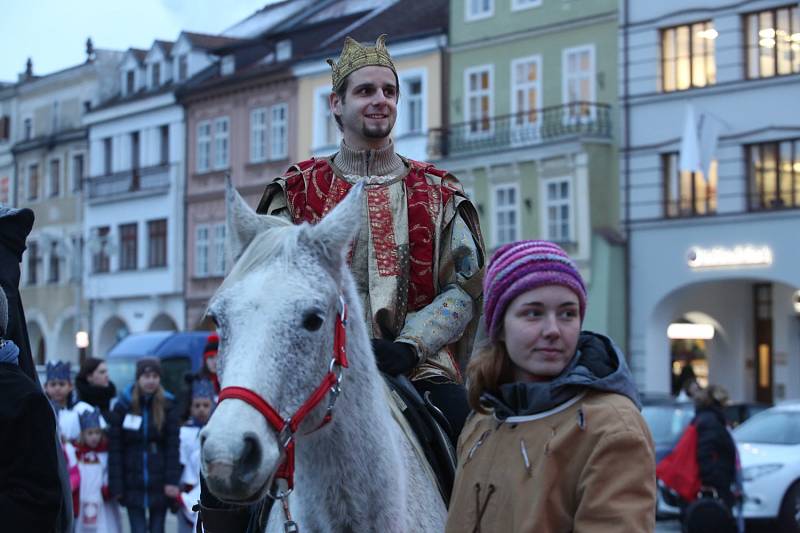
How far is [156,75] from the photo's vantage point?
5653 centimetres

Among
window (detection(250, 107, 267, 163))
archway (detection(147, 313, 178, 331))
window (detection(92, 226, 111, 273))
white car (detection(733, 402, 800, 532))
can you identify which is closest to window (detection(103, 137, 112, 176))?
window (detection(92, 226, 111, 273))

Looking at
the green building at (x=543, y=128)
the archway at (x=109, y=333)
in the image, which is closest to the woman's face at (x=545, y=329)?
the green building at (x=543, y=128)

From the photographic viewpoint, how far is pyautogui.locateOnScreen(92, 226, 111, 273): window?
56844mm

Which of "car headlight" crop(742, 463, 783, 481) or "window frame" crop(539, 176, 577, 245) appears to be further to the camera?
"window frame" crop(539, 176, 577, 245)

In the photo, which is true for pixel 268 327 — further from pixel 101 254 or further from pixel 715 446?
pixel 101 254

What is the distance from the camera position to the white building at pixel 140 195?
53.7 meters

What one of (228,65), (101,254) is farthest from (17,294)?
(101,254)

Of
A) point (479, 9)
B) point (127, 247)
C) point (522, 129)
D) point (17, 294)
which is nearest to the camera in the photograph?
point (17, 294)

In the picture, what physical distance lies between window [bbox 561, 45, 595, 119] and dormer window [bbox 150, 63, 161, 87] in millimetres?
21083

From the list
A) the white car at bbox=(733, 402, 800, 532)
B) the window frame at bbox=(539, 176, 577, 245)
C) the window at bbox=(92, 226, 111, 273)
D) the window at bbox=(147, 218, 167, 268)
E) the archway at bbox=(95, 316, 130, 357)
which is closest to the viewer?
the white car at bbox=(733, 402, 800, 532)

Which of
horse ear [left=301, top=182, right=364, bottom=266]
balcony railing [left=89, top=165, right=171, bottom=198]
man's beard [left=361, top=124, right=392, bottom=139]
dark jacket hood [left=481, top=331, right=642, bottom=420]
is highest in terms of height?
balcony railing [left=89, top=165, right=171, bottom=198]

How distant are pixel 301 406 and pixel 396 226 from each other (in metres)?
1.67

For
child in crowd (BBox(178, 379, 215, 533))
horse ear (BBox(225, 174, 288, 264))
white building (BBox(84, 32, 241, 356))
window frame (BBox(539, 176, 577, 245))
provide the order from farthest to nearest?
white building (BBox(84, 32, 241, 356))
window frame (BBox(539, 176, 577, 245))
child in crowd (BBox(178, 379, 215, 533))
horse ear (BBox(225, 174, 288, 264))

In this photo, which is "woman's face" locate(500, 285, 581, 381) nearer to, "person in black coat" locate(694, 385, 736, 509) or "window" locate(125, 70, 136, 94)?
"person in black coat" locate(694, 385, 736, 509)
